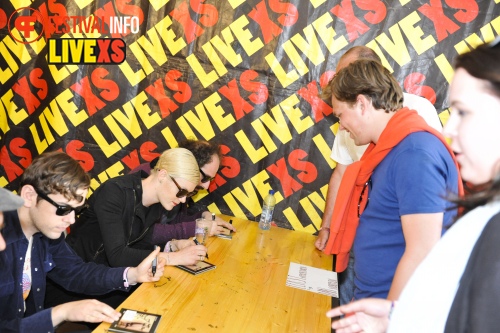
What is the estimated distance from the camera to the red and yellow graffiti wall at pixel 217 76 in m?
2.69

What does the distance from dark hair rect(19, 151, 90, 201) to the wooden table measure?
43 cm

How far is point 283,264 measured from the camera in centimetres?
216

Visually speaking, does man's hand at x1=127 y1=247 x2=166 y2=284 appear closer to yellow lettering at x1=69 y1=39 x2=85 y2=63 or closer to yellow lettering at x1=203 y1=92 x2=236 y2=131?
yellow lettering at x1=203 y1=92 x2=236 y2=131

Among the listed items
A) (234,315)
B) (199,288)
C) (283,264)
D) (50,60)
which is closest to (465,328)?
(234,315)

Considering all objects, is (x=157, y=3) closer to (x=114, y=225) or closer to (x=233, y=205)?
(x=233, y=205)

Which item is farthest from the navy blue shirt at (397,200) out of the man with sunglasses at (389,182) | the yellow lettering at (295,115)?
the yellow lettering at (295,115)

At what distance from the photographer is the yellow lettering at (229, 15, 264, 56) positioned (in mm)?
2850

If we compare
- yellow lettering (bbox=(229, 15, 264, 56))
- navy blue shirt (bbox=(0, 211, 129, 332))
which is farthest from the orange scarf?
yellow lettering (bbox=(229, 15, 264, 56))

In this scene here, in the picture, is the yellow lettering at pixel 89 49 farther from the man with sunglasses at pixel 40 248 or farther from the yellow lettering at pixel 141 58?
the man with sunglasses at pixel 40 248

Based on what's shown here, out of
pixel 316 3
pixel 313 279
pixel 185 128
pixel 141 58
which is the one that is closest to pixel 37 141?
pixel 141 58

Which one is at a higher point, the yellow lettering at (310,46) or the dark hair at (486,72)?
the yellow lettering at (310,46)

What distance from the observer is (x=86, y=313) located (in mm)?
1407

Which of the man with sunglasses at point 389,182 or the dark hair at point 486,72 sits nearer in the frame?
the dark hair at point 486,72

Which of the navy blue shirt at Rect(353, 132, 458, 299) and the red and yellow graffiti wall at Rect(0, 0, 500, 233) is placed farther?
the red and yellow graffiti wall at Rect(0, 0, 500, 233)
